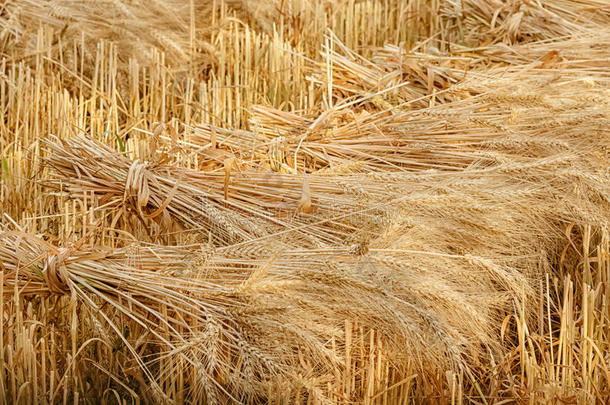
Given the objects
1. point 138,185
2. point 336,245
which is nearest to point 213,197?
point 138,185

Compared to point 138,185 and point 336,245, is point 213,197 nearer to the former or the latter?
point 138,185

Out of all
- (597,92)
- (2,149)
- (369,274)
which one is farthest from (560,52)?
(2,149)

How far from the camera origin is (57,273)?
1.80 metres

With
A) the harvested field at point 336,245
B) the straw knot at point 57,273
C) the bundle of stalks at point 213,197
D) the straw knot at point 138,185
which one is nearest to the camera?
the harvested field at point 336,245

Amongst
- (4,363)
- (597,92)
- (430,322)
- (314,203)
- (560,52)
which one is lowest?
(4,363)

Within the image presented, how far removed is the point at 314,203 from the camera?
2.07 m

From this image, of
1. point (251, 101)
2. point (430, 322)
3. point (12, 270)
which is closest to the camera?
point (430, 322)

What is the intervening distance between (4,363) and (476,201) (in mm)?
1062

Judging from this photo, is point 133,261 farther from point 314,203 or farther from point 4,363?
point 314,203

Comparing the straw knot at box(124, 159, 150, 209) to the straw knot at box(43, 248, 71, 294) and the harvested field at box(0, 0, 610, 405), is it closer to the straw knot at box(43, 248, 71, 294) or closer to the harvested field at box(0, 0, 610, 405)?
the harvested field at box(0, 0, 610, 405)

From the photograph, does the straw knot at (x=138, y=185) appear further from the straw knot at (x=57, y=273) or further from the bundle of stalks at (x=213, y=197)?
the straw knot at (x=57, y=273)

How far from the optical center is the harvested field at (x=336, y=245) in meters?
1.66

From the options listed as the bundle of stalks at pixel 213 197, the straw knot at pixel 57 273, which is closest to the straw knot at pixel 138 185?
the bundle of stalks at pixel 213 197

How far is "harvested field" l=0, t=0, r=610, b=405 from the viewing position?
1660 millimetres
